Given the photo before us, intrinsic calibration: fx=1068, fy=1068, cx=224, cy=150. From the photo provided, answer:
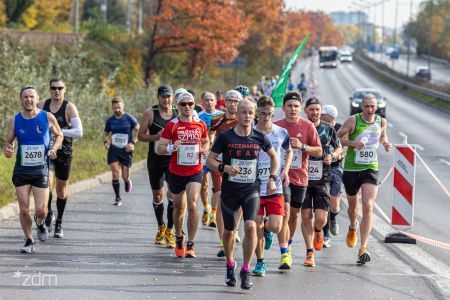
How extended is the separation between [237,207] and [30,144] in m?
2.76

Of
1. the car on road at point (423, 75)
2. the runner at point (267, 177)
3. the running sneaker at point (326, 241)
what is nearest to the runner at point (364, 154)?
the running sneaker at point (326, 241)

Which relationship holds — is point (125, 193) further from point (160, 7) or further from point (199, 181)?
point (160, 7)

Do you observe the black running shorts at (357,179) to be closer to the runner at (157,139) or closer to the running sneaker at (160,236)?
the runner at (157,139)

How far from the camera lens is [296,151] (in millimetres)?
11414

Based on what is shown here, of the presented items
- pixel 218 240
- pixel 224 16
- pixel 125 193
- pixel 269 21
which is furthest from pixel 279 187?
pixel 269 21

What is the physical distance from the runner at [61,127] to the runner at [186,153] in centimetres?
149

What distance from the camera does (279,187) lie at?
34.8 feet

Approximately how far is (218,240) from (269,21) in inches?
2759

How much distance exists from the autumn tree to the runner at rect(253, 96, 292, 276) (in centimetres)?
3363

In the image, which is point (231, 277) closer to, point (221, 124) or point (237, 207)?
point (237, 207)

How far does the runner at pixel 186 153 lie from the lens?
11609 millimetres

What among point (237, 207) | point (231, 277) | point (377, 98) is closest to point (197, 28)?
point (377, 98)

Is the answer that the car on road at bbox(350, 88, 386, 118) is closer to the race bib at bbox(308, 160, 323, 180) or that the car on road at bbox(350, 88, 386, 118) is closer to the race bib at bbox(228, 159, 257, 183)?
the race bib at bbox(308, 160, 323, 180)

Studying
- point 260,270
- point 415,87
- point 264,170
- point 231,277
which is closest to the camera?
point 231,277
